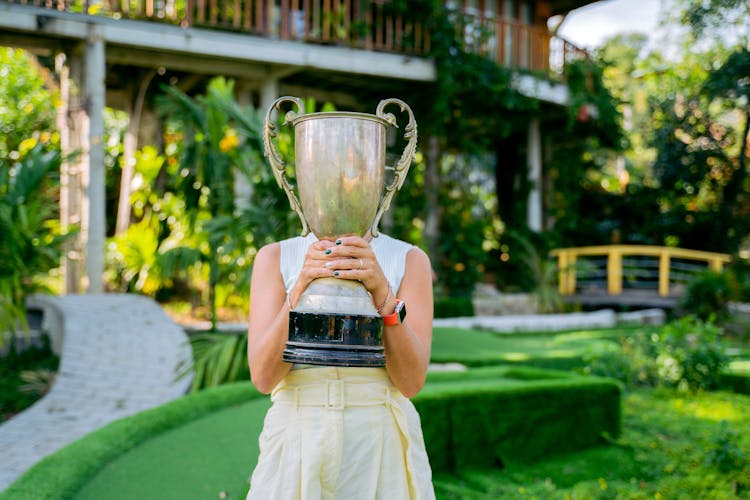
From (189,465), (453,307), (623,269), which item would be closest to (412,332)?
(189,465)

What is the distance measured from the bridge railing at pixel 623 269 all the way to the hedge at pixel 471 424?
9219 millimetres

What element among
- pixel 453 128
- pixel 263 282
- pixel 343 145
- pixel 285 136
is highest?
pixel 453 128

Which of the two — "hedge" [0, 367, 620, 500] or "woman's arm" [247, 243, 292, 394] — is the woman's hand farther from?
"hedge" [0, 367, 620, 500]

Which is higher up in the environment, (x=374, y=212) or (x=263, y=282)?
(x=374, y=212)

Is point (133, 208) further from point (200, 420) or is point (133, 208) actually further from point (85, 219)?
point (200, 420)

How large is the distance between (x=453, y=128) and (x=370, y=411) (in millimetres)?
12224

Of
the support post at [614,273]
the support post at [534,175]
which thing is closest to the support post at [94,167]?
the support post at [534,175]

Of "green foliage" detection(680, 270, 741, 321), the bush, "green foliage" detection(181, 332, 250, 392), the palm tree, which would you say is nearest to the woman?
"green foliage" detection(181, 332, 250, 392)

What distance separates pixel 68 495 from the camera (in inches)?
131

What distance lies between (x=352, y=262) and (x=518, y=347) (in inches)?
294

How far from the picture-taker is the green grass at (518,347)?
22.1ft

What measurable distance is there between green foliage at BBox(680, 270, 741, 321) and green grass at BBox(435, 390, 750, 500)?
22.0 feet

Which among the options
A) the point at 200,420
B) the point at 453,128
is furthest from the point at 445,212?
the point at 200,420

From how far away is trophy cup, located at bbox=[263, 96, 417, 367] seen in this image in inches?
60.5
